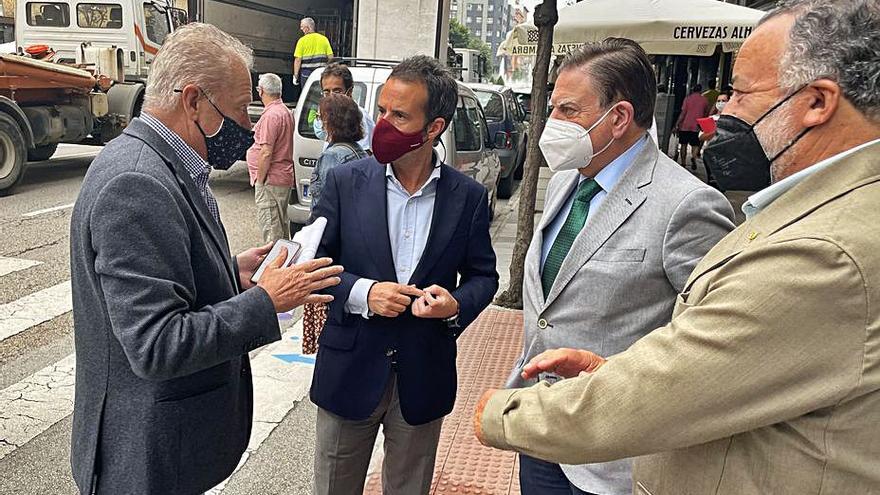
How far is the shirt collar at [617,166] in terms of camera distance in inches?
83.3

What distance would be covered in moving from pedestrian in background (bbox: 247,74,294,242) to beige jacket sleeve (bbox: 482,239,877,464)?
19.7 feet

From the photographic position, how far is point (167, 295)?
1.67 m

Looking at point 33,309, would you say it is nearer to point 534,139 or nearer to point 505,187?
point 534,139

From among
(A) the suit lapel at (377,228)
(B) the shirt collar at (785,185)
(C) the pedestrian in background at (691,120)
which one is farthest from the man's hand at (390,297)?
(C) the pedestrian in background at (691,120)

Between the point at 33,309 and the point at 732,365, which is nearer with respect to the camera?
the point at 732,365

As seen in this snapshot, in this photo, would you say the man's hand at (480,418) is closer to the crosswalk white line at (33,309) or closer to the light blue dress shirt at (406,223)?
the light blue dress shirt at (406,223)

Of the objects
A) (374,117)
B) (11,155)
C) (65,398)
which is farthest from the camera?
(11,155)

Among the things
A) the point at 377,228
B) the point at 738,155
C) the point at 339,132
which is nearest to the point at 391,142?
the point at 377,228

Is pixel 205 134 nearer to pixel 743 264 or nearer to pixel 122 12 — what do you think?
pixel 743 264

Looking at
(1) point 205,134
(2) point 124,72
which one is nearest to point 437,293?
(1) point 205,134

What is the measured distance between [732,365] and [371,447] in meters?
1.68

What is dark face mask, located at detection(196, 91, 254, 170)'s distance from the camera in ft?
6.62

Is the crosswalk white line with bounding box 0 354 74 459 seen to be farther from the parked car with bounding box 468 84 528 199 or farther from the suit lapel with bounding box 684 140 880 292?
the parked car with bounding box 468 84 528 199

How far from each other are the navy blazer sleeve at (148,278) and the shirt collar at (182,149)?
0.21 m
